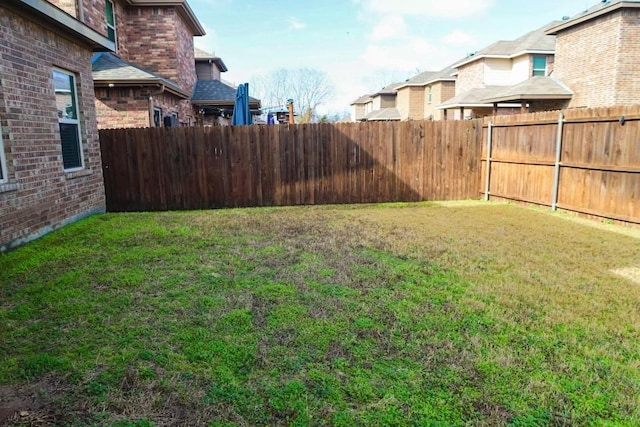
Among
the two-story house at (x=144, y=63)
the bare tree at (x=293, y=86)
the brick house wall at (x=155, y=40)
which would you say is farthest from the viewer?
the bare tree at (x=293, y=86)

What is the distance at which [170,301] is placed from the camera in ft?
13.2

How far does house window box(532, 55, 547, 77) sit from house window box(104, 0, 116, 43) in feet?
71.5

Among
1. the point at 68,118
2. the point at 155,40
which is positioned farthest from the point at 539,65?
the point at 68,118

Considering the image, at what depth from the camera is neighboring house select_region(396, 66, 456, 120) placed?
33000mm

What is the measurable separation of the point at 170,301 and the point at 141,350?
3.22 feet

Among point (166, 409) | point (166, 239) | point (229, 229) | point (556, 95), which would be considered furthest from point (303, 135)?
point (556, 95)

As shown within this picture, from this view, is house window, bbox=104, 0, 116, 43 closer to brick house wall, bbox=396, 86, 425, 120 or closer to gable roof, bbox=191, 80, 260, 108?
gable roof, bbox=191, 80, 260, 108

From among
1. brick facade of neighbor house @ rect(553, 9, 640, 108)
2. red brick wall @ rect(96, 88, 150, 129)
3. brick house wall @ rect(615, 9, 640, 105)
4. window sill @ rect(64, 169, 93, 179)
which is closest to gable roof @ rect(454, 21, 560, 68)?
brick facade of neighbor house @ rect(553, 9, 640, 108)

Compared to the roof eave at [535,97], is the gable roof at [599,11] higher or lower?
higher

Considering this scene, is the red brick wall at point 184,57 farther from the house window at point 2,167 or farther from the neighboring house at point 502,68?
the neighboring house at point 502,68

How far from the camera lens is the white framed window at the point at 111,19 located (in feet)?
41.5

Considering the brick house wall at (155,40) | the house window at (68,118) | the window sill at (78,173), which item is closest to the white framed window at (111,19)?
the brick house wall at (155,40)

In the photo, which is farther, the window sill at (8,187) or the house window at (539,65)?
the house window at (539,65)

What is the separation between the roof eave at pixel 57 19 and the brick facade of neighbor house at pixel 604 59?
18.4 metres
